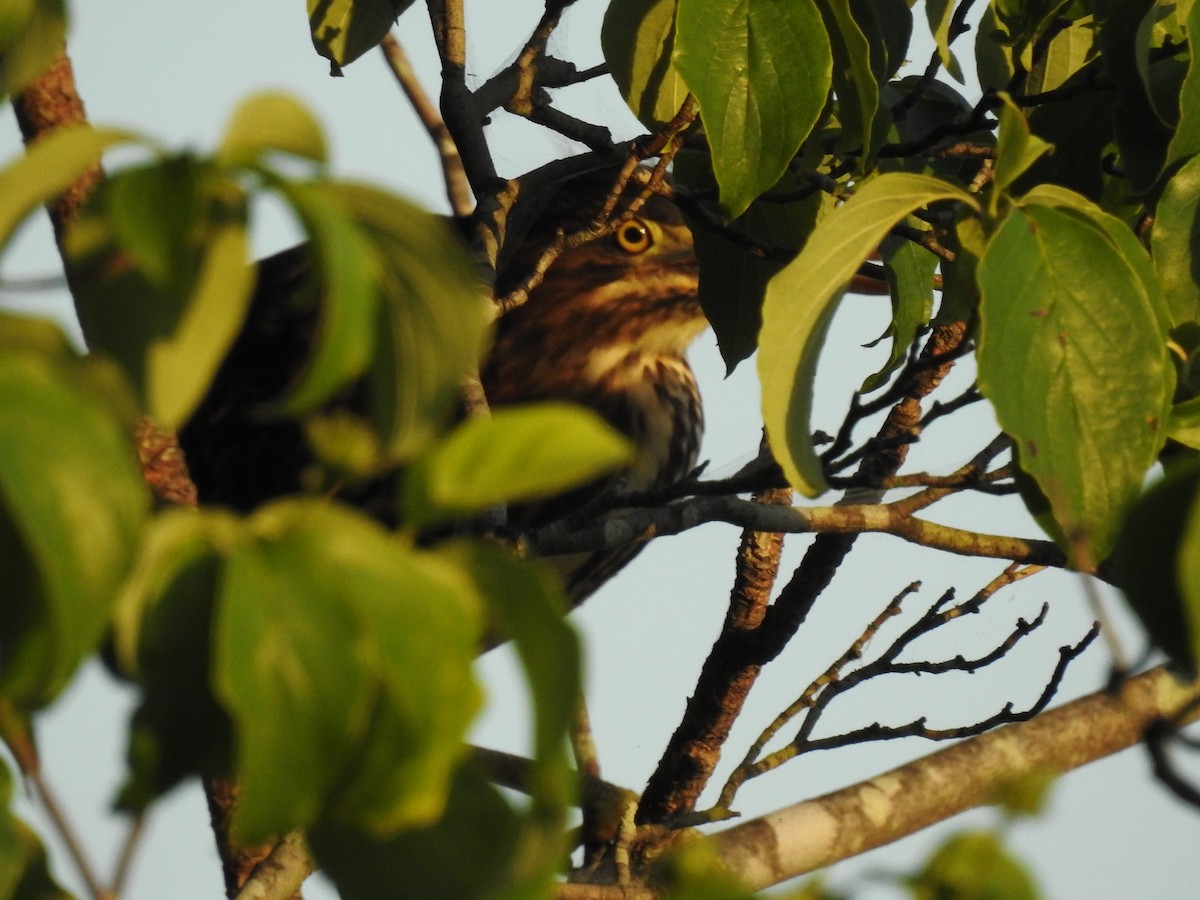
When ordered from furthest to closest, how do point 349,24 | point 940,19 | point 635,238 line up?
point 635,238, point 349,24, point 940,19

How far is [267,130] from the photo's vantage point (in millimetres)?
864

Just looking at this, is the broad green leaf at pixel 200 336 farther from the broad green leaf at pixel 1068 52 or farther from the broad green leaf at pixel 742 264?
the broad green leaf at pixel 1068 52

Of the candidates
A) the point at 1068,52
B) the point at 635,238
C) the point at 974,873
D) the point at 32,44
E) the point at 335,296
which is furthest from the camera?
the point at 635,238

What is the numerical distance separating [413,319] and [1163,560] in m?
0.47

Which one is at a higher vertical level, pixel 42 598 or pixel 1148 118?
pixel 1148 118

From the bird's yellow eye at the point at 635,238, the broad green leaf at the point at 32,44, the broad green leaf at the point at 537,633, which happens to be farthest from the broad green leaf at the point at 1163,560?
the bird's yellow eye at the point at 635,238

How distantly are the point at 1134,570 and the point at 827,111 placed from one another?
1.26 meters

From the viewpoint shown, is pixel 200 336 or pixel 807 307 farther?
pixel 807 307

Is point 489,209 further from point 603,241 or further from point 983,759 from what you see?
point 603,241

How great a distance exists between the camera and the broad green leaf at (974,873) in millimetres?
896

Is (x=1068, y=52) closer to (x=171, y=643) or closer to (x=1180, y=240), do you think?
(x=1180, y=240)

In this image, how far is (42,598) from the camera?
84cm

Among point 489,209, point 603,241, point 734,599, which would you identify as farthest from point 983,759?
point 603,241

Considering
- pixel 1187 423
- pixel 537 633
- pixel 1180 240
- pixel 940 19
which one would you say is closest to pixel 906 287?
pixel 940 19
